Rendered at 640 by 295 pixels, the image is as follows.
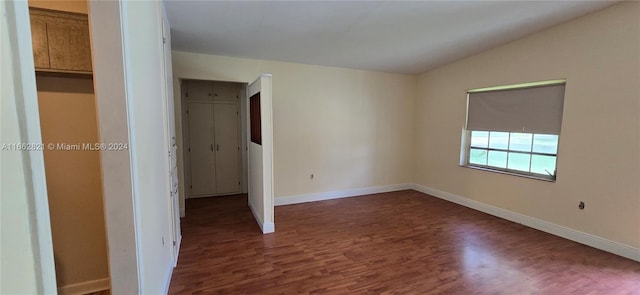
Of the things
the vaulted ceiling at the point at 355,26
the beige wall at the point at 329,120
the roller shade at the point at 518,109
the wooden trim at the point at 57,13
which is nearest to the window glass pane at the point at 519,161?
the roller shade at the point at 518,109

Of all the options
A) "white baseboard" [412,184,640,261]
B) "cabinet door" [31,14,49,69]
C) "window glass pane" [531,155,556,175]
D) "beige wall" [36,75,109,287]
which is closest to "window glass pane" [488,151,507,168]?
"window glass pane" [531,155,556,175]

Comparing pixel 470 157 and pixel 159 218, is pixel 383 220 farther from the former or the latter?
pixel 159 218

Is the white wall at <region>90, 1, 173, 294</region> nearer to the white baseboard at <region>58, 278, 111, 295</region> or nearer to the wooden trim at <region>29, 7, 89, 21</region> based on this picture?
the wooden trim at <region>29, 7, 89, 21</region>

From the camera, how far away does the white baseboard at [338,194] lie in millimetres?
4531

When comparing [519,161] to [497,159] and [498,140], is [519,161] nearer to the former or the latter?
[497,159]

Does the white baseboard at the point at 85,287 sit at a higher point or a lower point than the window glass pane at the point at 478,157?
lower

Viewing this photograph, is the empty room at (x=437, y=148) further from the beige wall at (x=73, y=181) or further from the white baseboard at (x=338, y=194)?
the beige wall at (x=73, y=181)

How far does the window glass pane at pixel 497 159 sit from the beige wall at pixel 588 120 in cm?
22

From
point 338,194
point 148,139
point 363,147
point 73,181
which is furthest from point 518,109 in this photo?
point 73,181

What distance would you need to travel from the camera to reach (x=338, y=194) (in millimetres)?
4949

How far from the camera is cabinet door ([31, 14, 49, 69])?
5.67ft

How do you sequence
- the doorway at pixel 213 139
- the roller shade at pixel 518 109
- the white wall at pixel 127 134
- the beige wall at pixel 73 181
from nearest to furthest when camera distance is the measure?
the white wall at pixel 127 134 → the beige wall at pixel 73 181 → the roller shade at pixel 518 109 → the doorway at pixel 213 139

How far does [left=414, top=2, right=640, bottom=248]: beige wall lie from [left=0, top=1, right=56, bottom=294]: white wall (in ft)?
14.5

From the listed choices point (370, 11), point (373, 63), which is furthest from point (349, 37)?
point (373, 63)
